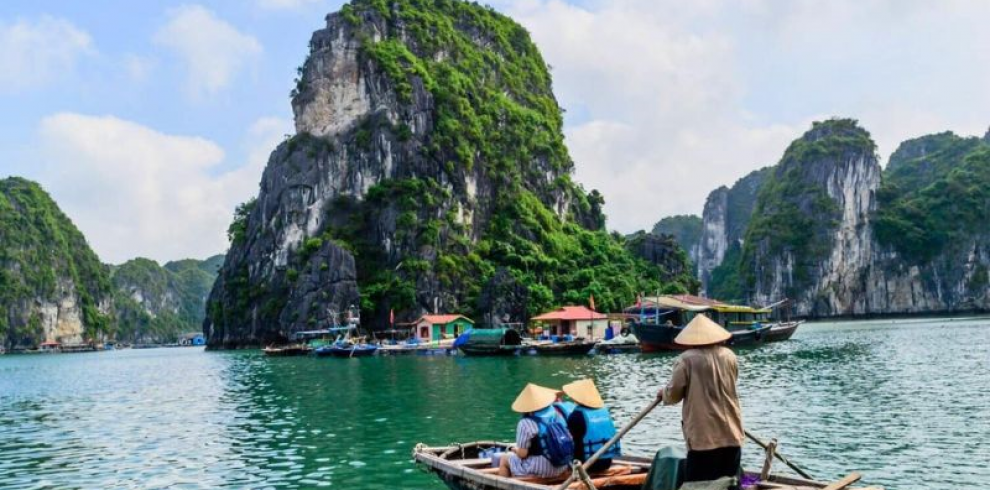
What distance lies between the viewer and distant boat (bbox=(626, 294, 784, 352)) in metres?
52.4

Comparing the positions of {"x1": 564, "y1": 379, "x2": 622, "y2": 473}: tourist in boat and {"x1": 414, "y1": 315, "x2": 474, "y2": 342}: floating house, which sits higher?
{"x1": 414, "y1": 315, "x2": 474, "y2": 342}: floating house

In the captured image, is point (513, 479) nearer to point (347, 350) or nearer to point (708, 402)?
point (708, 402)

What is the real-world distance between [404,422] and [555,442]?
1230 cm

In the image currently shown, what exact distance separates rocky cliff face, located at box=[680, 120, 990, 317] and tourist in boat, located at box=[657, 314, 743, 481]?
156 metres

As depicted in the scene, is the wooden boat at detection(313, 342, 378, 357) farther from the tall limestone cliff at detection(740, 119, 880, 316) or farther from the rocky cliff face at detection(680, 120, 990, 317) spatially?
the tall limestone cliff at detection(740, 119, 880, 316)

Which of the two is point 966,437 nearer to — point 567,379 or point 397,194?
point 567,379

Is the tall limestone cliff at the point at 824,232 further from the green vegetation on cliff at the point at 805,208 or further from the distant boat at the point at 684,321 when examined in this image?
the distant boat at the point at 684,321

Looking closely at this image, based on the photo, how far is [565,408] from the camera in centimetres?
1180

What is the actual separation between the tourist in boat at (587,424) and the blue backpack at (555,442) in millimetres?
192

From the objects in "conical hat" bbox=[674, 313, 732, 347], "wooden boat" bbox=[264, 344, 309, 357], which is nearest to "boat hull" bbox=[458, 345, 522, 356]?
"wooden boat" bbox=[264, 344, 309, 357]

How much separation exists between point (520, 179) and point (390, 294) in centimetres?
2670

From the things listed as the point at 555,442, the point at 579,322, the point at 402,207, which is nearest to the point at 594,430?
the point at 555,442

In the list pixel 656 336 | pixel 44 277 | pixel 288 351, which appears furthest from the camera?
pixel 44 277

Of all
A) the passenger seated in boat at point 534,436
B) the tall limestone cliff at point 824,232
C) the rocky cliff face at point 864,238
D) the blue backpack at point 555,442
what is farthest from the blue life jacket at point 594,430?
the rocky cliff face at point 864,238
